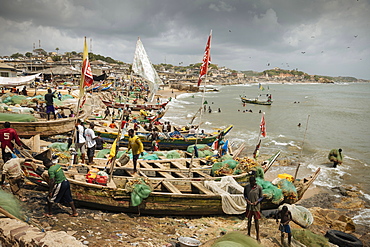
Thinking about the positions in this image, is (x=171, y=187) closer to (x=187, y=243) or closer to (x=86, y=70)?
(x=187, y=243)

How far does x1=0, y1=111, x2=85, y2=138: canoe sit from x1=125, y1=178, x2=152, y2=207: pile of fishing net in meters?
8.55

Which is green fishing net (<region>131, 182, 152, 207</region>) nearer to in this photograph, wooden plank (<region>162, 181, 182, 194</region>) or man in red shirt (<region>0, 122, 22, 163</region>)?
wooden plank (<region>162, 181, 182, 194</region>)

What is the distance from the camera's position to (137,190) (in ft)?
22.4

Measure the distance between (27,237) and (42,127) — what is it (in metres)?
10.5

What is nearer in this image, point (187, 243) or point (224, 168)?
point (187, 243)

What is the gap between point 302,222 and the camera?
290 inches

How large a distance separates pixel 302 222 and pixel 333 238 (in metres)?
0.86

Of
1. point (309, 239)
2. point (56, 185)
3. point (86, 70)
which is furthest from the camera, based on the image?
point (86, 70)

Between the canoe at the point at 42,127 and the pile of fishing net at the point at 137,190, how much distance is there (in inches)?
336

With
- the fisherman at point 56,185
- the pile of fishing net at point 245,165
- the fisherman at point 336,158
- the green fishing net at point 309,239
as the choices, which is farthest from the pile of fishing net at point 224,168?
the fisherman at point 336,158

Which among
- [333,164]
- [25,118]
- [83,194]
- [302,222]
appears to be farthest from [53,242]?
[333,164]

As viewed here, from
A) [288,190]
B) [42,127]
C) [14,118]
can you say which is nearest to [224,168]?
[288,190]

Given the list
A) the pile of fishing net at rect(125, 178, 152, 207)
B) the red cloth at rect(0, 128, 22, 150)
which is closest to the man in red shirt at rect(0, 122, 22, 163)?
the red cloth at rect(0, 128, 22, 150)

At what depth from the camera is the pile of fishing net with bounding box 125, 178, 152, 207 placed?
6.81 metres
